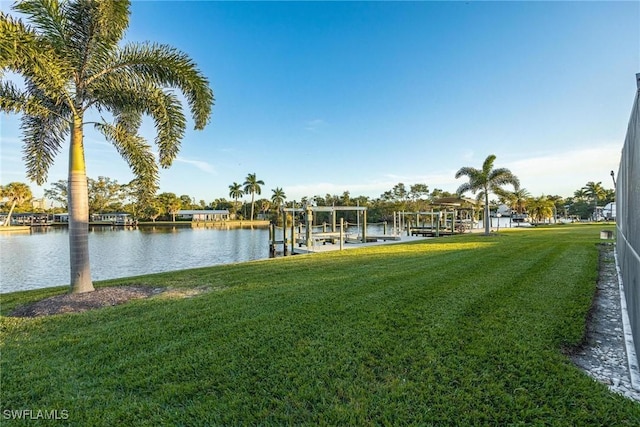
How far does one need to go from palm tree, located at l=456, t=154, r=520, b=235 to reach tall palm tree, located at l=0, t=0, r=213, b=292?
18.4 m

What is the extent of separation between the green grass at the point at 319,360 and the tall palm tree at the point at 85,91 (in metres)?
2.66

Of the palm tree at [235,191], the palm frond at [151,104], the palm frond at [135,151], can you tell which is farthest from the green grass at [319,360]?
the palm tree at [235,191]

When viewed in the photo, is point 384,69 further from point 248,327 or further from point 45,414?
point 45,414

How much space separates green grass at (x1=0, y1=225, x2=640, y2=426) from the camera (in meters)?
2.22

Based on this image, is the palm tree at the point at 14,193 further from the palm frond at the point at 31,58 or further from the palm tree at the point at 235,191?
the palm frond at the point at 31,58

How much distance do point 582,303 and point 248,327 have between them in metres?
4.59

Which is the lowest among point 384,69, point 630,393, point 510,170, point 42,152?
point 630,393

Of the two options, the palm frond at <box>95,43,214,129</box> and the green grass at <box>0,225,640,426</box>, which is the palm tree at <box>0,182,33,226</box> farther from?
the green grass at <box>0,225,640,426</box>

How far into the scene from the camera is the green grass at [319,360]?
2.22 metres

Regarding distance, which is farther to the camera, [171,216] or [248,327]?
[171,216]

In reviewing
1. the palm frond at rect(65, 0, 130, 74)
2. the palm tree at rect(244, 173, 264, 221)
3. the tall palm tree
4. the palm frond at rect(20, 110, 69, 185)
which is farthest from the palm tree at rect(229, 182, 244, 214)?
the palm frond at rect(65, 0, 130, 74)

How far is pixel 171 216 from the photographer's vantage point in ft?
228

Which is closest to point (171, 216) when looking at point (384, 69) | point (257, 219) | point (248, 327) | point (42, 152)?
point (257, 219)

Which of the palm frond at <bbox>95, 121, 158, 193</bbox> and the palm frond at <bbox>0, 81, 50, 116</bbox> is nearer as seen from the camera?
the palm frond at <bbox>0, 81, 50, 116</bbox>
